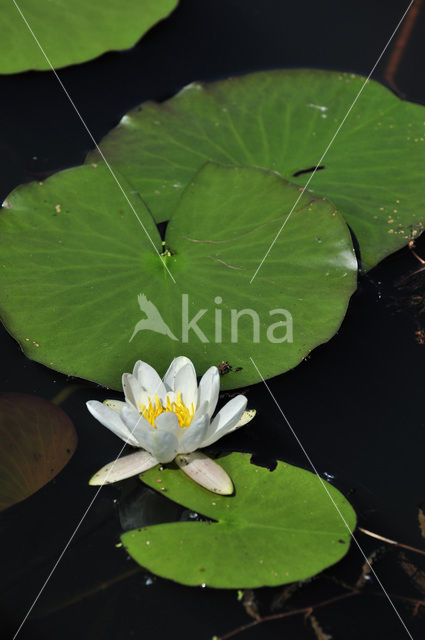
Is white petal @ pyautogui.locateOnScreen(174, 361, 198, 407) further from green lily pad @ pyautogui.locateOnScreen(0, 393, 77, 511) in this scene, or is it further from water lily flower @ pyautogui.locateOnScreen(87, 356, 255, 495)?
green lily pad @ pyautogui.locateOnScreen(0, 393, 77, 511)

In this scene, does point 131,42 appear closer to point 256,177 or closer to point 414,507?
point 256,177

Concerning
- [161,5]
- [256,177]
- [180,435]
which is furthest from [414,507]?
[161,5]

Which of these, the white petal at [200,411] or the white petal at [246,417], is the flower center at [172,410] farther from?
the white petal at [246,417]

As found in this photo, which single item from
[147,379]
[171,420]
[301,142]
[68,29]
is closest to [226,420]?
[171,420]

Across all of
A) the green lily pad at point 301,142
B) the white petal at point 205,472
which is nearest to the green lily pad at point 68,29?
the green lily pad at point 301,142

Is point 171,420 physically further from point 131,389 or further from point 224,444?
point 224,444
